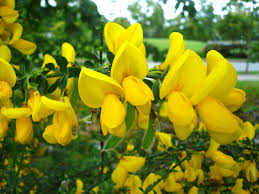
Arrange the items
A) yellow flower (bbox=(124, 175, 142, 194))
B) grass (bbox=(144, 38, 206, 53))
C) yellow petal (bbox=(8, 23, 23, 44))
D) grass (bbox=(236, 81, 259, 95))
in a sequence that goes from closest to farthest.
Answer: yellow flower (bbox=(124, 175, 142, 194)) < yellow petal (bbox=(8, 23, 23, 44)) < grass (bbox=(144, 38, 206, 53)) < grass (bbox=(236, 81, 259, 95))

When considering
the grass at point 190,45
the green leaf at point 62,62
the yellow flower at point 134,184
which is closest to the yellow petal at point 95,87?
the green leaf at point 62,62

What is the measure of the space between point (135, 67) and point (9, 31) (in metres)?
0.58

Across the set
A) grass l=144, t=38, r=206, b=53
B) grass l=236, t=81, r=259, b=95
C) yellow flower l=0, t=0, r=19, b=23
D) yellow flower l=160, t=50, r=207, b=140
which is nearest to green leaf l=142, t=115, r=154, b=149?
yellow flower l=160, t=50, r=207, b=140

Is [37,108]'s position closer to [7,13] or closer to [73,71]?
[73,71]

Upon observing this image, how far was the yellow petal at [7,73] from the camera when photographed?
48 cm

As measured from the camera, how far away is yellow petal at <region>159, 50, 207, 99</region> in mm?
401

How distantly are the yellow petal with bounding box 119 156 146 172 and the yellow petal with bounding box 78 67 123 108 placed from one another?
231 millimetres

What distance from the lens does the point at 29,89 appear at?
53 centimetres

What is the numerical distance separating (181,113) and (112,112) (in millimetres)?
103

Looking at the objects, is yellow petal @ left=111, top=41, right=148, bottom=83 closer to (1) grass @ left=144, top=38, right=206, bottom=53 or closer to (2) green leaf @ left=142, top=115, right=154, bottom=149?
(2) green leaf @ left=142, top=115, right=154, bottom=149

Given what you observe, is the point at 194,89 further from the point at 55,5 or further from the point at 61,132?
the point at 55,5

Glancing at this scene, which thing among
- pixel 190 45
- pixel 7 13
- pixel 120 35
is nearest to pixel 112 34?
pixel 120 35

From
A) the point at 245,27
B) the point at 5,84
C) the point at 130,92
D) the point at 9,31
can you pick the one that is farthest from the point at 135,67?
the point at 245,27

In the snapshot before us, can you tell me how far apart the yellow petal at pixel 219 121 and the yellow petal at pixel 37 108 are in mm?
267
